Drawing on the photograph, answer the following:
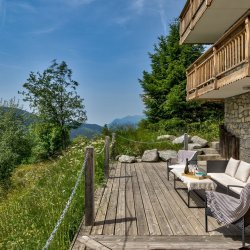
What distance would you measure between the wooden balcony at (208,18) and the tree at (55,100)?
2192 cm

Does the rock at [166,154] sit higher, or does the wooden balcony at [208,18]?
the wooden balcony at [208,18]

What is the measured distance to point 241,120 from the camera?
11.5 metres

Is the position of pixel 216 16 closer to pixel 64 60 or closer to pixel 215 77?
pixel 215 77

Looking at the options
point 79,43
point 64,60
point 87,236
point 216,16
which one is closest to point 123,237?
point 87,236

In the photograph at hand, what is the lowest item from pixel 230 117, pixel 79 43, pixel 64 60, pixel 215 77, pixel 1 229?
pixel 1 229

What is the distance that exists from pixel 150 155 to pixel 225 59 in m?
6.94

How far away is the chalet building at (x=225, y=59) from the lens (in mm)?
7875

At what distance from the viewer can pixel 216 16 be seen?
11.5 m

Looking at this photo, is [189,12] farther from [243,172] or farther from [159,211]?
[159,211]

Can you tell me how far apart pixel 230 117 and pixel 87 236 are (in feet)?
30.8

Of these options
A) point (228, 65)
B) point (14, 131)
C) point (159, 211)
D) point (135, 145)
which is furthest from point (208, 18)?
point (14, 131)

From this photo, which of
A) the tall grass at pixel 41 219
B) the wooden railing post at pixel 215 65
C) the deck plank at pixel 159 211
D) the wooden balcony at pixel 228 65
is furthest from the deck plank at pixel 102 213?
the wooden railing post at pixel 215 65

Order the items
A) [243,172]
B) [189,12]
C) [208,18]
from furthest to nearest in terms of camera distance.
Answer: [189,12] < [208,18] < [243,172]

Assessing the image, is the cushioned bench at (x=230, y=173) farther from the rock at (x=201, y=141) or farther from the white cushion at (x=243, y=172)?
the rock at (x=201, y=141)
